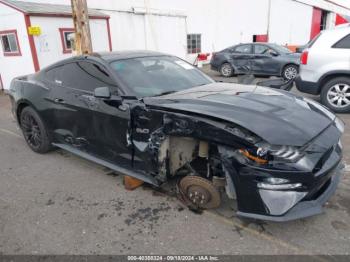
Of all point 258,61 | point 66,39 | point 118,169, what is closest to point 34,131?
point 118,169

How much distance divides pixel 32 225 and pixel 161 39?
12.6 meters

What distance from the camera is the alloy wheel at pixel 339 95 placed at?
18.5ft

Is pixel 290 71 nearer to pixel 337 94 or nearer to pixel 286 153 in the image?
pixel 337 94

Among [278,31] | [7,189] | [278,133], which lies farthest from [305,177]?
[278,31]

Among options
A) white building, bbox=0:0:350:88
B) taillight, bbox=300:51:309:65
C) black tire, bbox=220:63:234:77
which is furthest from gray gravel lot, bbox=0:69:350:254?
black tire, bbox=220:63:234:77

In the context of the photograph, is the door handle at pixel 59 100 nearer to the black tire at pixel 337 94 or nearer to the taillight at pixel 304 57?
the taillight at pixel 304 57

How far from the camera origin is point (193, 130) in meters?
2.36

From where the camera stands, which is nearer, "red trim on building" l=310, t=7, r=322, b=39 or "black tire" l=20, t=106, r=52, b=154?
"black tire" l=20, t=106, r=52, b=154

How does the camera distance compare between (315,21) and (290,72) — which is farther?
Result: (315,21)

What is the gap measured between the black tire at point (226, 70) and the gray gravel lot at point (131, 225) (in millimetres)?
8649

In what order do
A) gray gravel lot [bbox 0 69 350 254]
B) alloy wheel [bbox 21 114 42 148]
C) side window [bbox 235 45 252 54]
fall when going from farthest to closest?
1. side window [bbox 235 45 252 54]
2. alloy wheel [bbox 21 114 42 148]
3. gray gravel lot [bbox 0 69 350 254]

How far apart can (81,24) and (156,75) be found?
17.8 ft

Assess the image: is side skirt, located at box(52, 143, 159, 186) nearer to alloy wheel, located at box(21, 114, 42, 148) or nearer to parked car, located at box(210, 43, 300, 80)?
alloy wheel, located at box(21, 114, 42, 148)

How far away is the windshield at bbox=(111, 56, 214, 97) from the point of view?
3018 mm
